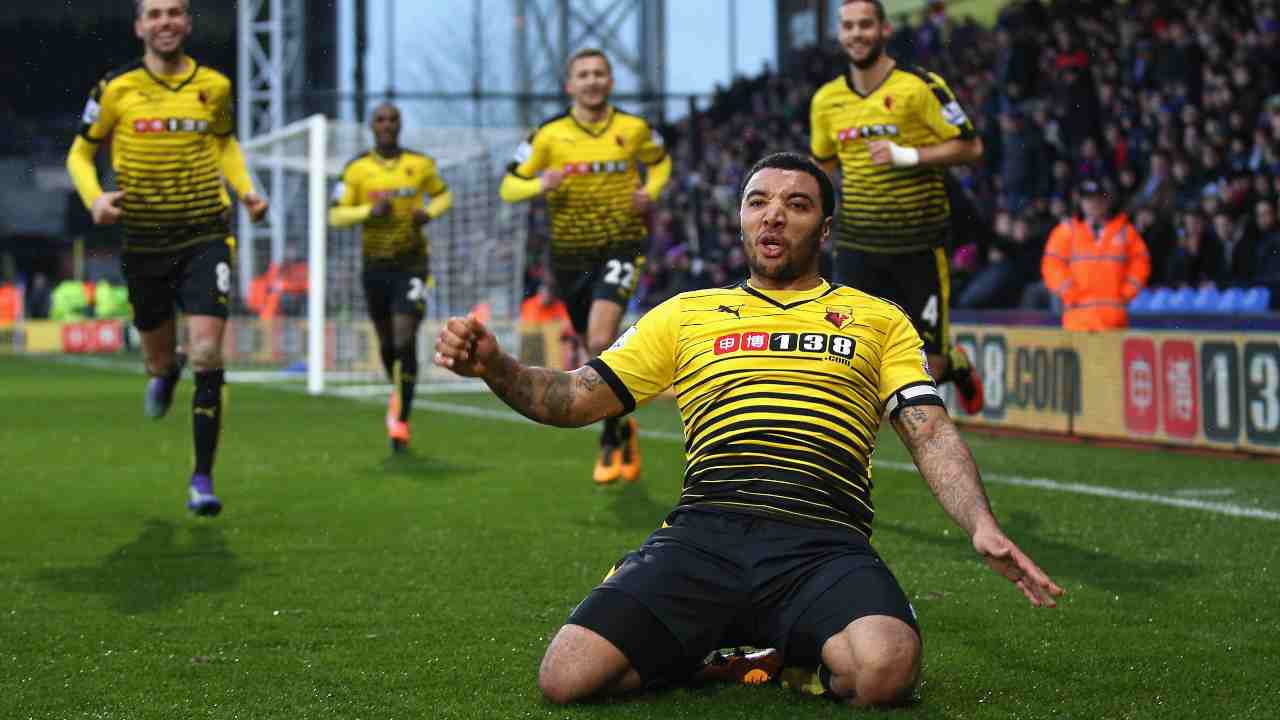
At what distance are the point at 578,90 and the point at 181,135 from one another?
110 inches

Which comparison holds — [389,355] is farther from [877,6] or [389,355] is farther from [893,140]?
[877,6]

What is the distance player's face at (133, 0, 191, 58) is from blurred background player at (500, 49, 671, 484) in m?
2.66

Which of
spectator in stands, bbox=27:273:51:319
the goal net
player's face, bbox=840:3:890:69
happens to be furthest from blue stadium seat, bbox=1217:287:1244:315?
spectator in stands, bbox=27:273:51:319

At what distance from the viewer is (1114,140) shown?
1861cm

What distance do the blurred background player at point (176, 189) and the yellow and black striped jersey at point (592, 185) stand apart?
98.8 inches

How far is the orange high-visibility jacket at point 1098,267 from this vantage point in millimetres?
14250

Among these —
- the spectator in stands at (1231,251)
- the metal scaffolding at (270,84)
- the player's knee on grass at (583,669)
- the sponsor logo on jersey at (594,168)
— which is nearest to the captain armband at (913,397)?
the player's knee on grass at (583,669)

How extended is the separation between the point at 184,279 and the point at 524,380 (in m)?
4.43

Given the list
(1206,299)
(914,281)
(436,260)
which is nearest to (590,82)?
(914,281)

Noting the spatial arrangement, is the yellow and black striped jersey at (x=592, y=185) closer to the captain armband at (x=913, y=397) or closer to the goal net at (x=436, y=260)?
the captain armband at (x=913, y=397)

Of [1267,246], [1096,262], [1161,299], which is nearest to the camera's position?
[1096,262]

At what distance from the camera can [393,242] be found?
12.7 meters

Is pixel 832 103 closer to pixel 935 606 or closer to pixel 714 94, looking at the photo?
pixel 935 606

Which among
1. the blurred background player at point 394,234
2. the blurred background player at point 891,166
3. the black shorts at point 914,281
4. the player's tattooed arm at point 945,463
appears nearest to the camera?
the player's tattooed arm at point 945,463
